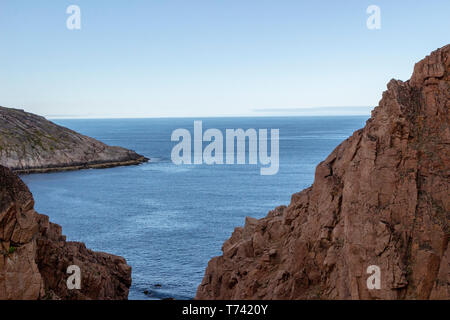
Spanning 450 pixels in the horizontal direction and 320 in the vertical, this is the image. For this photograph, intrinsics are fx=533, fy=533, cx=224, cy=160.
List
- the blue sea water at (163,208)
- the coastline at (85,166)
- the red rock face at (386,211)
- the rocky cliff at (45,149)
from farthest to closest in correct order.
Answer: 1. the rocky cliff at (45,149)
2. the coastline at (85,166)
3. the blue sea water at (163,208)
4. the red rock face at (386,211)

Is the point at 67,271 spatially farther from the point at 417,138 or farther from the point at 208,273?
the point at 417,138

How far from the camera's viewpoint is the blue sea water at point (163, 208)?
66188mm

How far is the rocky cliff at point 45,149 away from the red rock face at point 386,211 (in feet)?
446

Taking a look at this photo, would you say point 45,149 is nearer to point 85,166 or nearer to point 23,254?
point 85,166

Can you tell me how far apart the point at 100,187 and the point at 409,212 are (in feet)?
375

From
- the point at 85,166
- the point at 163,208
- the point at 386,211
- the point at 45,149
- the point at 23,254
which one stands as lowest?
the point at 163,208

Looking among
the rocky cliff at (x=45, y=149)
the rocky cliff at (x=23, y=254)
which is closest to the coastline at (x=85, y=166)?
the rocky cliff at (x=45, y=149)

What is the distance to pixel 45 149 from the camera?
6462 inches

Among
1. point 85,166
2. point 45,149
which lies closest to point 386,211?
point 85,166

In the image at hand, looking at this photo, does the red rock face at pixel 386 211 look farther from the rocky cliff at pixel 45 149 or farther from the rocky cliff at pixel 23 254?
→ the rocky cliff at pixel 45 149

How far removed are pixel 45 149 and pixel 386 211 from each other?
154 meters
